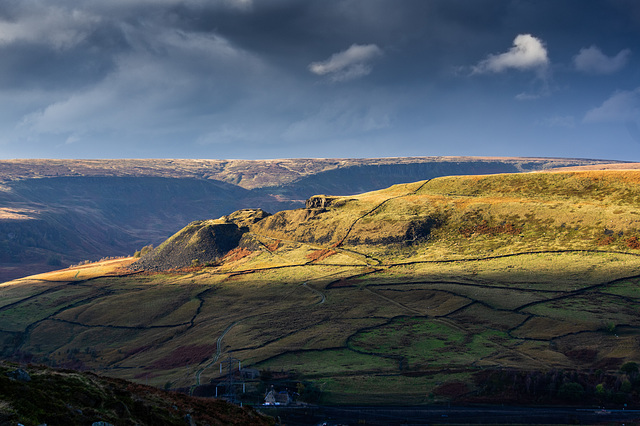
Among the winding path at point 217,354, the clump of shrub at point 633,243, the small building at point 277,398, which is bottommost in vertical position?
the winding path at point 217,354

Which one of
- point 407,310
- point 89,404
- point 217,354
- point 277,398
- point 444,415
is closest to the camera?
point 89,404

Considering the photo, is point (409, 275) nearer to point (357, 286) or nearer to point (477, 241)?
point (357, 286)

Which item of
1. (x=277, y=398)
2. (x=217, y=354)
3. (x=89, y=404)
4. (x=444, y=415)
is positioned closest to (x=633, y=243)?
(x=444, y=415)

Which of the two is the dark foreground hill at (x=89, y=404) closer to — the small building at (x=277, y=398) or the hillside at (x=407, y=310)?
the small building at (x=277, y=398)

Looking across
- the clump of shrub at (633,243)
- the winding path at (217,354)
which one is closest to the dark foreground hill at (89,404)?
the winding path at (217,354)

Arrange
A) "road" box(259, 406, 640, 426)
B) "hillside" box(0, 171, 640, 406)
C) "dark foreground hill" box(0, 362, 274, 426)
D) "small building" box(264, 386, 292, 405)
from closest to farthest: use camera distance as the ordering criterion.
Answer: "dark foreground hill" box(0, 362, 274, 426)
"road" box(259, 406, 640, 426)
"small building" box(264, 386, 292, 405)
"hillside" box(0, 171, 640, 406)

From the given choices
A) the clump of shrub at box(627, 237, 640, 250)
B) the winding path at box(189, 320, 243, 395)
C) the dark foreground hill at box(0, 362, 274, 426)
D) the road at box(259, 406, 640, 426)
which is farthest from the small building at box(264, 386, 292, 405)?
the clump of shrub at box(627, 237, 640, 250)

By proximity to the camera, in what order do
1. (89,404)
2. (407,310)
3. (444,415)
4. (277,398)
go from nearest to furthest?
(89,404) < (444,415) < (277,398) < (407,310)

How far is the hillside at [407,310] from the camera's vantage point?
8062 centimetres

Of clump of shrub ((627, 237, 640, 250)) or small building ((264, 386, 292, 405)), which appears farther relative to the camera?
clump of shrub ((627, 237, 640, 250))

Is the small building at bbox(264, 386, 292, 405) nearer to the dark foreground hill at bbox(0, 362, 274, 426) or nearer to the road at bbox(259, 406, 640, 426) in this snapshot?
the road at bbox(259, 406, 640, 426)

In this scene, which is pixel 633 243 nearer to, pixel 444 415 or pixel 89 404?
pixel 444 415

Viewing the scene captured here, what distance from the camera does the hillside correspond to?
265 ft

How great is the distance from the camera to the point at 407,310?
389ft
